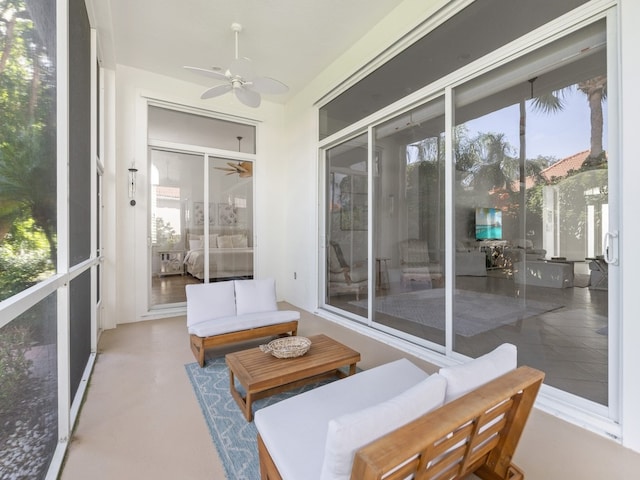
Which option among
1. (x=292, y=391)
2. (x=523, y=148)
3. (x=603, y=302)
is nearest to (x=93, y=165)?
(x=292, y=391)

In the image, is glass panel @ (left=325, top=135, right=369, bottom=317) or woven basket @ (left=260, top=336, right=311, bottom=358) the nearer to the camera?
woven basket @ (left=260, top=336, right=311, bottom=358)

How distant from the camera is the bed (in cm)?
492

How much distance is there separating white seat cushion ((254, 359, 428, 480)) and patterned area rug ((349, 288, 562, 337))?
1203 mm

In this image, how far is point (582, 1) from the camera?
196 cm

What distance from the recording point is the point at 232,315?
3.21 m

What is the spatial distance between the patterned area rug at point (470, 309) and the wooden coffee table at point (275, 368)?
3.83ft

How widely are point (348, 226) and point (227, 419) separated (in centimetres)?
292

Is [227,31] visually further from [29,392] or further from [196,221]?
[29,392]

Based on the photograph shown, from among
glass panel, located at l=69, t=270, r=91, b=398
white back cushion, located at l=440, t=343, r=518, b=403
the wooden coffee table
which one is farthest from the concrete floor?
white back cushion, located at l=440, t=343, r=518, b=403

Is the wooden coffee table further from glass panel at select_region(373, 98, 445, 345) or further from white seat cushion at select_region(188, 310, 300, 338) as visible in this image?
glass panel at select_region(373, 98, 445, 345)

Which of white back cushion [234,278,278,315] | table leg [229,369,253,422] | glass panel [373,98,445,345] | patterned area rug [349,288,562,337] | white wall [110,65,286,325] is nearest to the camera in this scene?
table leg [229,369,253,422]

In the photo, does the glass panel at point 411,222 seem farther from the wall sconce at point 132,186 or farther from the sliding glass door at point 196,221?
the wall sconce at point 132,186

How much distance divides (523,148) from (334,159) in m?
2.68

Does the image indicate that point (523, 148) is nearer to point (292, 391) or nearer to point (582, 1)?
point (582, 1)
